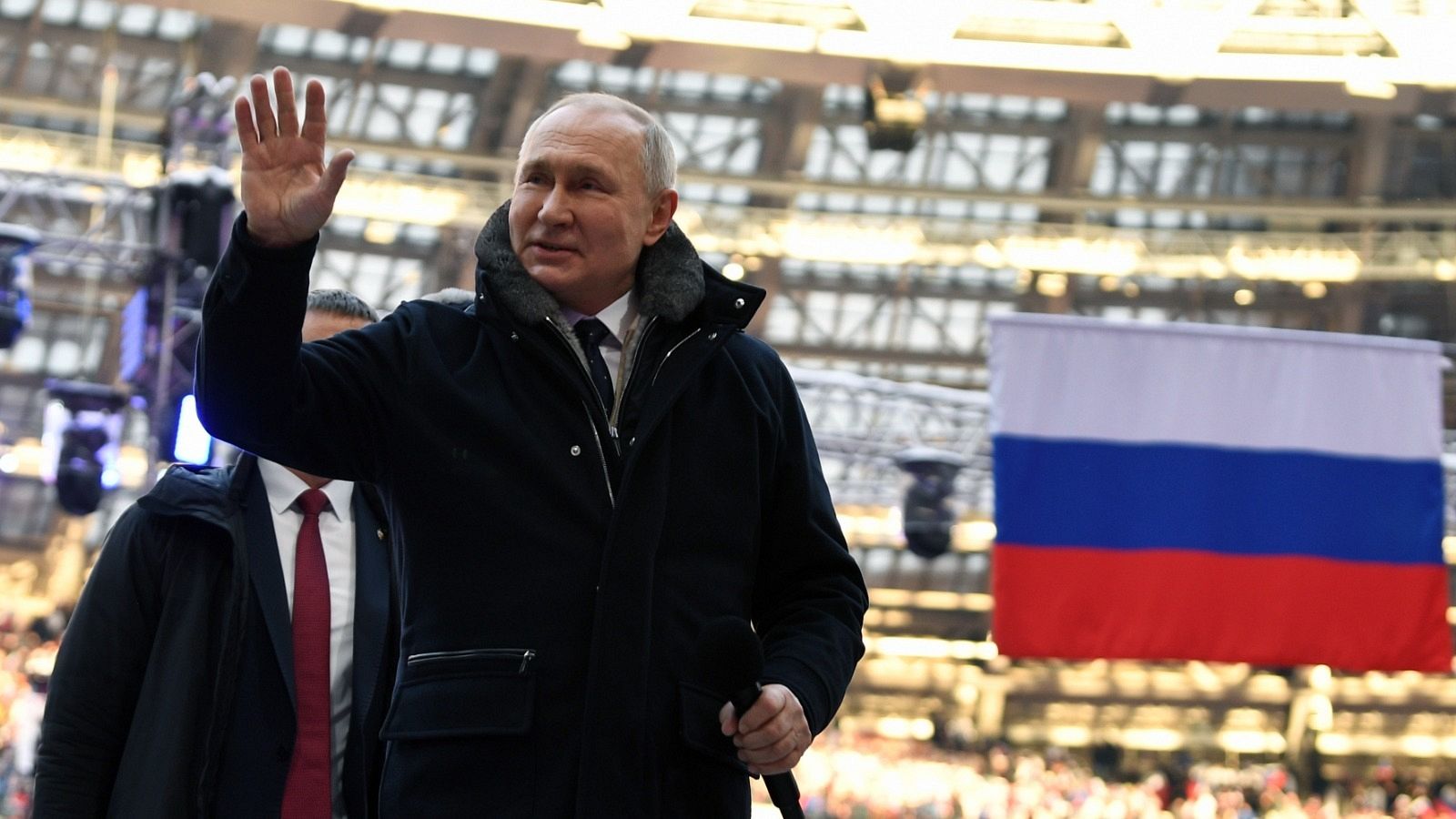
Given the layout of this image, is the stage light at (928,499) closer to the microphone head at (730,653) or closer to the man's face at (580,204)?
the man's face at (580,204)

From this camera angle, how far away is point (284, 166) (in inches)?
69.9

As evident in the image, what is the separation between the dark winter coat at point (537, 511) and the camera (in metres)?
1.77

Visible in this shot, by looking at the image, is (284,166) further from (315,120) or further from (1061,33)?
(1061,33)

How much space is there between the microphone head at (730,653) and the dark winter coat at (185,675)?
2.50 ft

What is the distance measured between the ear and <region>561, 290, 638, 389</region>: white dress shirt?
8cm

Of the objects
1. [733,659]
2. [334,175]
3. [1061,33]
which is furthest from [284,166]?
[1061,33]

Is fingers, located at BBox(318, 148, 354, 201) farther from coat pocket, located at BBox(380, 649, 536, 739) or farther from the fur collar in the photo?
coat pocket, located at BBox(380, 649, 536, 739)

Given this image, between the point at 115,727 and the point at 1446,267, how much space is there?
2449 cm

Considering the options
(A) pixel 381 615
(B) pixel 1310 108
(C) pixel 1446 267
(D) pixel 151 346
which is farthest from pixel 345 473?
(C) pixel 1446 267

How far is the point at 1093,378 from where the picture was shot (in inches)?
318

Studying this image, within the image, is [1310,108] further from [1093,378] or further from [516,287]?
[516,287]

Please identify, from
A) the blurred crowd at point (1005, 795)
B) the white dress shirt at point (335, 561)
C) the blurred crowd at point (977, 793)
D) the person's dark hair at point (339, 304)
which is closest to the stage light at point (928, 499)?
the blurred crowd at point (977, 793)

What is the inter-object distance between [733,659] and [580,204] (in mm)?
558

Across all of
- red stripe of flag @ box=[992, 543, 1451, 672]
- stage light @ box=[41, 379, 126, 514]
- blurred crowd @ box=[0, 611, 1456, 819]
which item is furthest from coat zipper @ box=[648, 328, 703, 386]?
blurred crowd @ box=[0, 611, 1456, 819]
